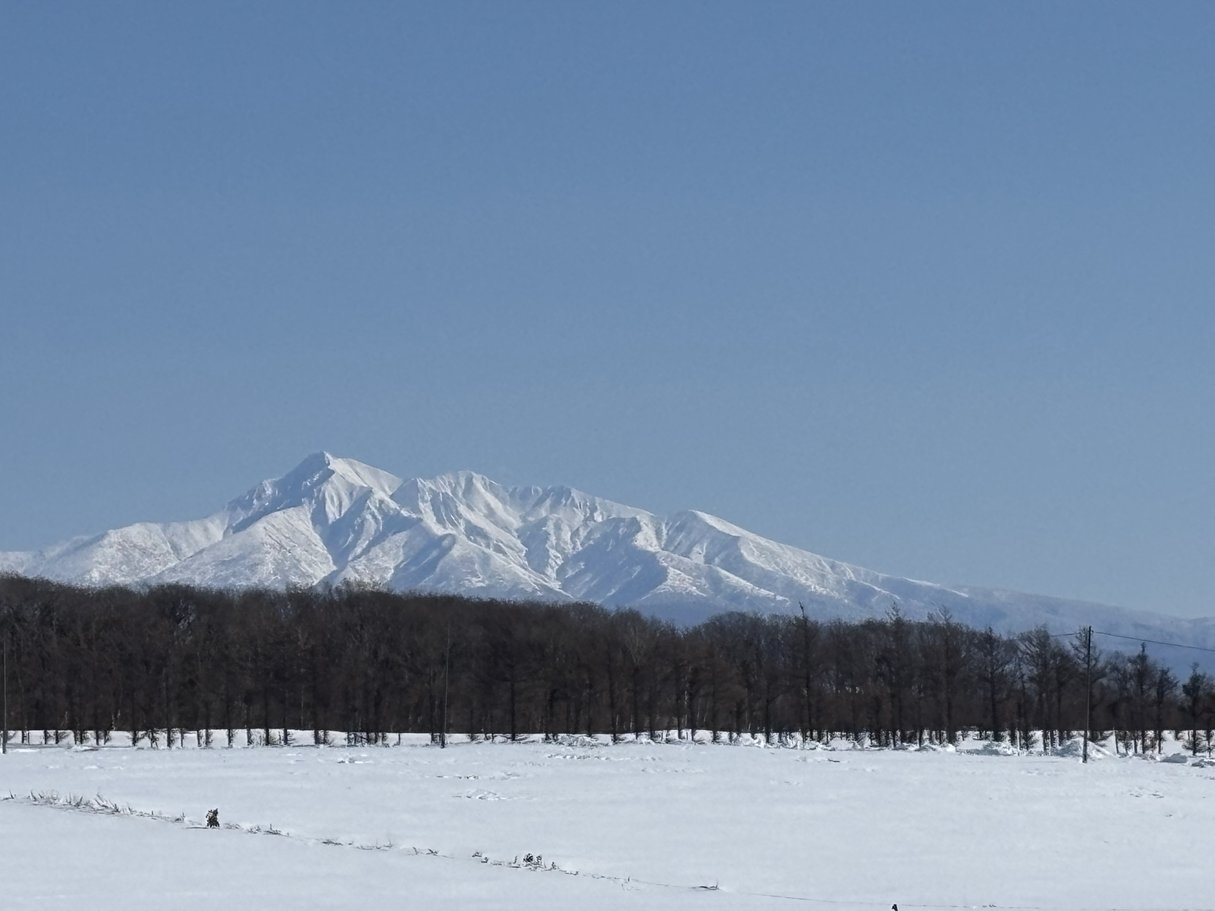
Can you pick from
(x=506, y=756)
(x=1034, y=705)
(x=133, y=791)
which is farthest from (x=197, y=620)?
(x=133, y=791)

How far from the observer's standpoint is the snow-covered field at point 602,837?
25.7m

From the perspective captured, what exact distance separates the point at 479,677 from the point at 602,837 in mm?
75543

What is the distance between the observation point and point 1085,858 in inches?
1299

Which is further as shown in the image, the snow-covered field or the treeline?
the treeline

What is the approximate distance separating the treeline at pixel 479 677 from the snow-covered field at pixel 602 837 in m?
39.2

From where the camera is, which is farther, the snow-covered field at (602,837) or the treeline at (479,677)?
the treeline at (479,677)

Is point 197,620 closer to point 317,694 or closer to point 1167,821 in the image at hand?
point 317,694

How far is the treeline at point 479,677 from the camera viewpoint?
330 ft

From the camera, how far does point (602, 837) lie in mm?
34938

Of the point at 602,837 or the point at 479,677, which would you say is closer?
the point at 602,837

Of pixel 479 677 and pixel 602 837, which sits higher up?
pixel 479 677

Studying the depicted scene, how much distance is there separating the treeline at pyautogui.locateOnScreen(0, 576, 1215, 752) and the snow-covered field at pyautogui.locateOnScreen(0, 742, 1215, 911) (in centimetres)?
3921

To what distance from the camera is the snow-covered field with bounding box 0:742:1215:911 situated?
25.7m

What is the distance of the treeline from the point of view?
100688 mm
